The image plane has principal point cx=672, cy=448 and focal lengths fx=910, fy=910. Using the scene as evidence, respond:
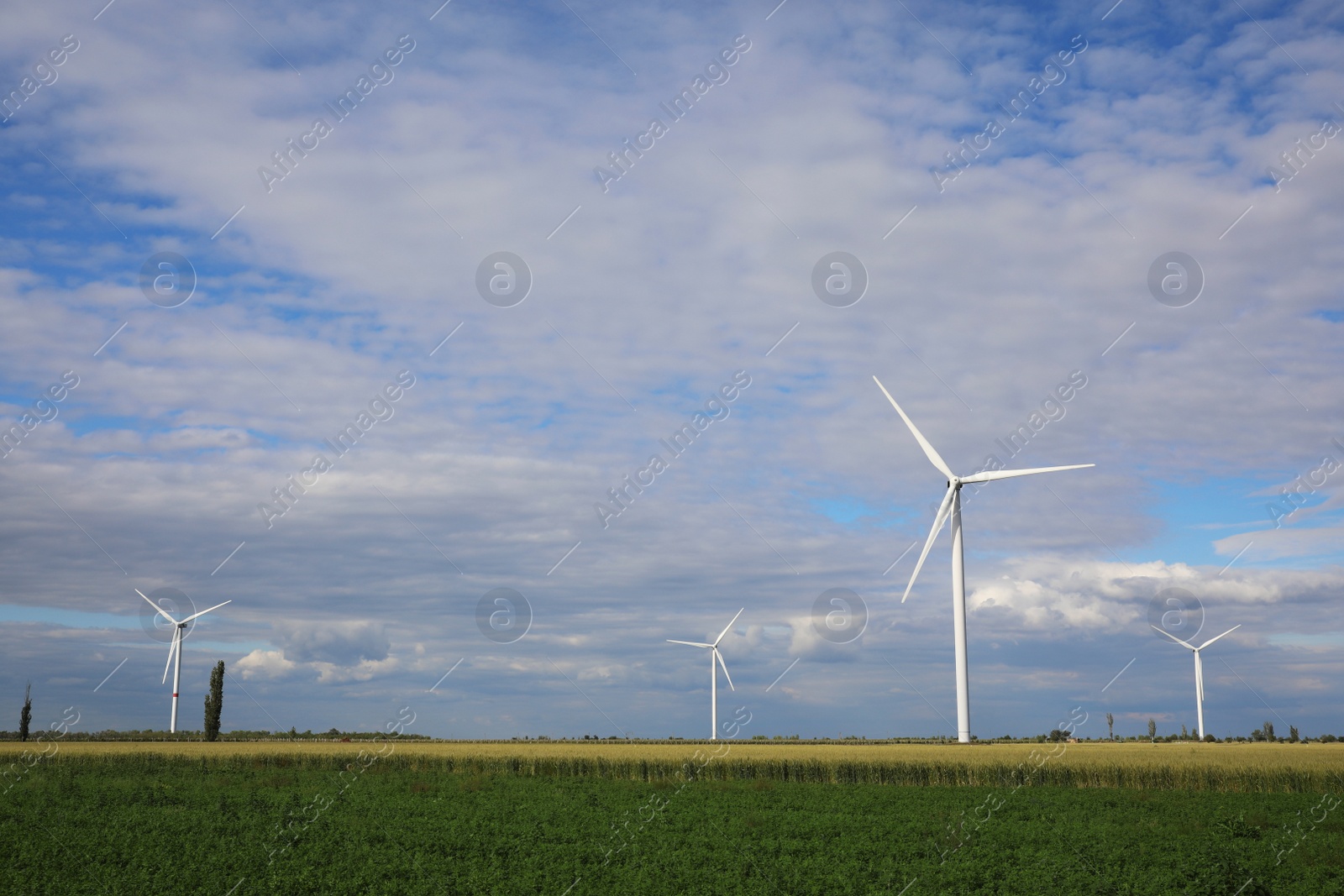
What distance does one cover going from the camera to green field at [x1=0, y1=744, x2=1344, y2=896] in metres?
25.9

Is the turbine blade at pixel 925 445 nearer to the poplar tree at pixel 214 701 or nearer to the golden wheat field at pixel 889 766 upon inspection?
the golden wheat field at pixel 889 766

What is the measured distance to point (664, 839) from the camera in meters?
32.4

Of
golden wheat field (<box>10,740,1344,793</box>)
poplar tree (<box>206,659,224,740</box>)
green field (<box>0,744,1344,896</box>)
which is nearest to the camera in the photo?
green field (<box>0,744,1344,896</box>)

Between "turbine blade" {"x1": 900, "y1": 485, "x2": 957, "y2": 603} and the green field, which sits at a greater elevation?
"turbine blade" {"x1": 900, "y1": 485, "x2": 957, "y2": 603}

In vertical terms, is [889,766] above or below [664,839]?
above

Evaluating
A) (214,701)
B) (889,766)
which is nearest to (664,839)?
(889,766)

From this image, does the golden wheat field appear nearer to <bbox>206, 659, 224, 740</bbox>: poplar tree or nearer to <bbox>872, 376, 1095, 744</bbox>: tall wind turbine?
<bbox>872, 376, 1095, 744</bbox>: tall wind turbine

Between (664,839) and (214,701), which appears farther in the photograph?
(214,701)

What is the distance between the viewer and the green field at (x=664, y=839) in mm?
25908

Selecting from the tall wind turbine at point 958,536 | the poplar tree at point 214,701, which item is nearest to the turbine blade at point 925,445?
the tall wind turbine at point 958,536

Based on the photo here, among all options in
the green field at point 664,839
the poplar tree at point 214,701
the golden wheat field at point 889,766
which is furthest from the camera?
the poplar tree at point 214,701

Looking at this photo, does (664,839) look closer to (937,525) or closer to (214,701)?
(937,525)

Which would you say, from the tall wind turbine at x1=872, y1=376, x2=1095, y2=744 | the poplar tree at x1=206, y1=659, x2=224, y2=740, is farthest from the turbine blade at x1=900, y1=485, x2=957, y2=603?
the poplar tree at x1=206, y1=659, x2=224, y2=740

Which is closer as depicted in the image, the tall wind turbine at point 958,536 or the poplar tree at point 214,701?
the tall wind turbine at point 958,536
